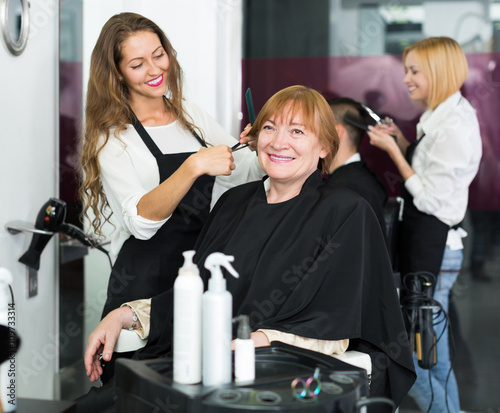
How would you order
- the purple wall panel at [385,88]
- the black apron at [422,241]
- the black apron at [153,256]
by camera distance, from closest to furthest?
the black apron at [153,256] < the black apron at [422,241] < the purple wall panel at [385,88]

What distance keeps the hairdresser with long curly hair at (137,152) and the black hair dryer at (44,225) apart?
264 mm

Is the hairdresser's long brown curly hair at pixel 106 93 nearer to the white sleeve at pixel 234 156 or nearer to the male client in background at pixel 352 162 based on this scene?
the white sleeve at pixel 234 156

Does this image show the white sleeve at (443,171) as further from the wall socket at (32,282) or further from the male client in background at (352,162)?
the wall socket at (32,282)

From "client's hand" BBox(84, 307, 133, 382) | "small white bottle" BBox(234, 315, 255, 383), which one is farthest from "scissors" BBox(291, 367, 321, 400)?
"client's hand" BBox(84, 307, 133, 382)

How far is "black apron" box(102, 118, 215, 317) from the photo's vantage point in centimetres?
207

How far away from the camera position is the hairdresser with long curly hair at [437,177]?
262 cm

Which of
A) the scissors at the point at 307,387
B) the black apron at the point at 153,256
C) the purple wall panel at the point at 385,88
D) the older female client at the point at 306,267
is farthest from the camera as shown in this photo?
the purple wall panel at the point at 385,88

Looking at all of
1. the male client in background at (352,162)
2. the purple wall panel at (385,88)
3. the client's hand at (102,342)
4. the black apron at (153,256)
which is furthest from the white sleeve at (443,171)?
the client's hand at (102,342)

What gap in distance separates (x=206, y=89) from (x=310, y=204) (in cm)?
153

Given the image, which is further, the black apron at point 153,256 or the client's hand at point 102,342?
the black apron at point 153,256

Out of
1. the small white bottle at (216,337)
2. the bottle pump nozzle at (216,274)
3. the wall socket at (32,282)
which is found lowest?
the wall socket at (32,282)

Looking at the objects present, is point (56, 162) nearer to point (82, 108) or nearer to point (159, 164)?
point (82, 108)

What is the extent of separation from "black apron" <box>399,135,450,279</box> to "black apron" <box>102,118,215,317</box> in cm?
113

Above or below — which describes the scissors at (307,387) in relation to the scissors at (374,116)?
below
